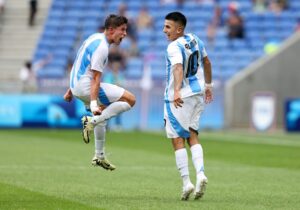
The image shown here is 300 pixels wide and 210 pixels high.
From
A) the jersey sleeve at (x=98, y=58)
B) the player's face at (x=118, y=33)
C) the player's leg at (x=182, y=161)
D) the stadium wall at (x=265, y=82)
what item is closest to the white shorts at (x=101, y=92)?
the jersey sleeve at (x=98, y=58)

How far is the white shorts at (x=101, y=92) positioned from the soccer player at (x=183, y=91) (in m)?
1.30

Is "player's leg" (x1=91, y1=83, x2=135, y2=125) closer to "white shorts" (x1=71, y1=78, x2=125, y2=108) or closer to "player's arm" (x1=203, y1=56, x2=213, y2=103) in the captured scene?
"white shorts" (x1=71, y1=78, x2=125, y2=108)

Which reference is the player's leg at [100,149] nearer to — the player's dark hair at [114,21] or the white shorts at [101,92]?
the white shorts at [101,92]

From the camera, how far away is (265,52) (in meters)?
35.5

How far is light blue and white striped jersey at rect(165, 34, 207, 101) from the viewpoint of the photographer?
1185 centimetres

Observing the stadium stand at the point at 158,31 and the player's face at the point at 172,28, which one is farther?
the stadium stand at the point at 158,31

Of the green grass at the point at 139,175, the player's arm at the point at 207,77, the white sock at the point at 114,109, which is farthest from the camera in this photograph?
the white sock at the point at 114,109

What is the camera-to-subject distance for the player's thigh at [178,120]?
1199 cm

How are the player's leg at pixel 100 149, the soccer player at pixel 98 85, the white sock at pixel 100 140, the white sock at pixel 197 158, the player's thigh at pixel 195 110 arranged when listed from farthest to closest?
the white sock at pixel 100 140 → the player's leg at pixel 100 149 → the soccer player at pixel 98 85 → the player's thigh at pixel 195 110 → the white sock at pixel 197 158

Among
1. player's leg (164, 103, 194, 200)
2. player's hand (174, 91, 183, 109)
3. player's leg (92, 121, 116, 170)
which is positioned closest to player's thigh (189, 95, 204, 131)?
player's leg (164, 103, 194, 200)

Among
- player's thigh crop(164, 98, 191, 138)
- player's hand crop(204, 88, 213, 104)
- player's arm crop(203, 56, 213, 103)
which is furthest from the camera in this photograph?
player's hand crop(204, 88, 213, 104)

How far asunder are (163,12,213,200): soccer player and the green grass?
18.9 inches

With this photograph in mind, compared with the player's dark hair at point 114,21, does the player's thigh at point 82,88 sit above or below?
below

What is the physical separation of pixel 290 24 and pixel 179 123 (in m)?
26.2
